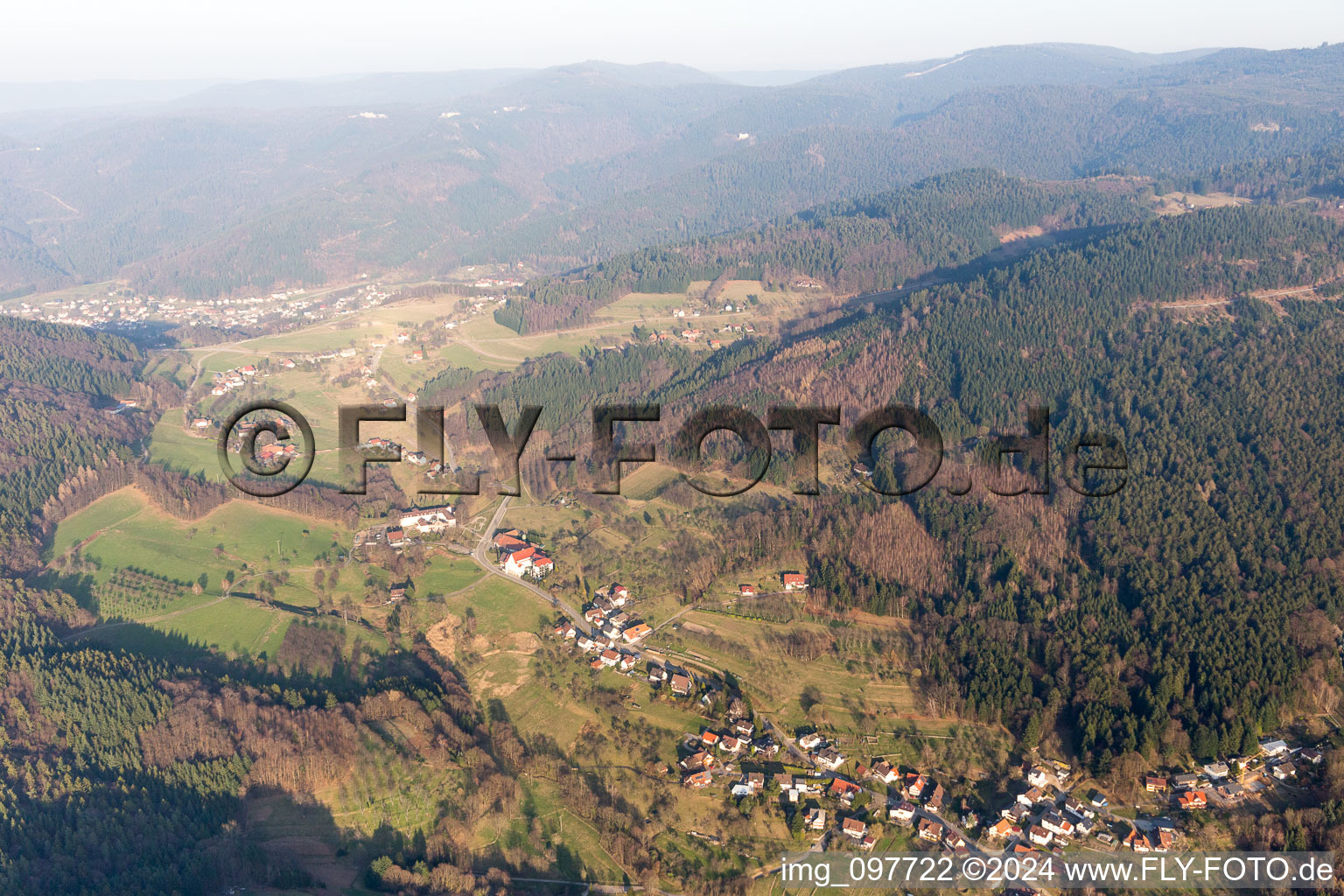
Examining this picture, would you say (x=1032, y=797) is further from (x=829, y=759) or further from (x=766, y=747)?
(x=766, y=747)

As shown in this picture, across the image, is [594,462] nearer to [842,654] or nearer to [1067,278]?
[842,654]

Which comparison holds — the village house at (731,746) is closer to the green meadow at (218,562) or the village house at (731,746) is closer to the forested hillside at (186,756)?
the forested hillside at (186,756)

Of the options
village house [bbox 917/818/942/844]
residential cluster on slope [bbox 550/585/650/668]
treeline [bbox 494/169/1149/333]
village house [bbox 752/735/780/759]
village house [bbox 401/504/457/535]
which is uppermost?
treeline [bbox 494/169/1149/333]

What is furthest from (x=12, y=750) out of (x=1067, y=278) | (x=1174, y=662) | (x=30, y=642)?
(x=1067, y=278)

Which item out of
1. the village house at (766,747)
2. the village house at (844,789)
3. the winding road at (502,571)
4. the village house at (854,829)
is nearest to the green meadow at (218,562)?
the winding road at (502,571)

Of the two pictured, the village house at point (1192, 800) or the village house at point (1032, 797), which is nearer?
the village house at point (1192, 800)

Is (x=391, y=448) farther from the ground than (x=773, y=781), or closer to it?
farther from the ground

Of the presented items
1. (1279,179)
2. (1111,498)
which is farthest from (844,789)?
(1279,179)

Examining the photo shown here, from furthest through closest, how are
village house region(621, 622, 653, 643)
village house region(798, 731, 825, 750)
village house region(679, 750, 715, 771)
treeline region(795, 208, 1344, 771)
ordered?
village house region(621, 622, 653, 643) → treeline region(795, 208, 1344, 771) → village house region(798, 731, 825, 750) → village house region(679, 750, 715, 771)

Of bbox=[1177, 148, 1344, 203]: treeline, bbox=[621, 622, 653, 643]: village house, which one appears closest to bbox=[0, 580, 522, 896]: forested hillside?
bbox=[621, 622, 653, 643]: village house

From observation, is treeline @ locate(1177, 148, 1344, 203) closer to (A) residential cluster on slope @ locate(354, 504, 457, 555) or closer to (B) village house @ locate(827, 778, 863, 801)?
(B) village house @ locate(827, 778, 863, 801)

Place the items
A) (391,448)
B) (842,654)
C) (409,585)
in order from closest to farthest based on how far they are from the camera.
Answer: (842,654)
(409,585)
(391,448)
